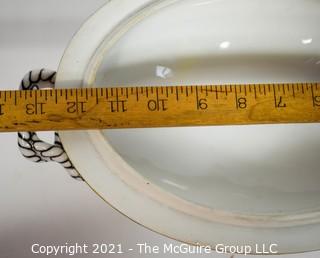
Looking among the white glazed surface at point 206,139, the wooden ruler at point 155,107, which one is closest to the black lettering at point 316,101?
the wooden ruler at point 155,107

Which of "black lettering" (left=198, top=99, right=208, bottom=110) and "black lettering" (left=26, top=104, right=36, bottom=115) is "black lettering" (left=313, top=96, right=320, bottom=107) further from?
"black lettering" (left=26, top=104, right=36, bottom=115)

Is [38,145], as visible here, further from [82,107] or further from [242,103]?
[242,103]

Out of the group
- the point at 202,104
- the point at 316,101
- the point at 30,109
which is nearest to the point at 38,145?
the point at 30,109

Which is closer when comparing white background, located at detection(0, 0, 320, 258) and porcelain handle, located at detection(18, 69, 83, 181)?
porcelain handle, located at detection(18, 69, 83, 181)

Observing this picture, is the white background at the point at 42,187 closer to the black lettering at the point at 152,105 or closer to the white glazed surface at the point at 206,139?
the white glazed surface at the point at 206,139

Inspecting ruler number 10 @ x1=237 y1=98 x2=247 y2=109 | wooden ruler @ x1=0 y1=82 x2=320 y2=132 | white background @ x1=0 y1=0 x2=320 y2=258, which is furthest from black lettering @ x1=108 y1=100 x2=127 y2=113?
white background @ x1=0 y1=0 x2=320 y2=258

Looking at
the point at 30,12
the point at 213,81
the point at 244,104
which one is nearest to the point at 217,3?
the point at 213,81

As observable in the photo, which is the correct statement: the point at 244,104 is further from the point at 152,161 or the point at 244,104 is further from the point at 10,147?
the point at 10,147
